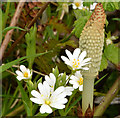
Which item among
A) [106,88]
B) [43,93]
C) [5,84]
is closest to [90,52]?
[43,93]

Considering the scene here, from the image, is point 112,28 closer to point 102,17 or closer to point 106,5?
point 106,5

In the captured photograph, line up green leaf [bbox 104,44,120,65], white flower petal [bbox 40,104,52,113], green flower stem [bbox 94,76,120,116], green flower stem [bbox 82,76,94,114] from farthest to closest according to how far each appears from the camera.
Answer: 1. green leaf [bbox 104,44,120,65]
2. green flower stem [bbox 94,76,120,116]
3. green flower stem [bbox 82,76,94,114]
4. white flower petal [bbox 40,104,52,113]

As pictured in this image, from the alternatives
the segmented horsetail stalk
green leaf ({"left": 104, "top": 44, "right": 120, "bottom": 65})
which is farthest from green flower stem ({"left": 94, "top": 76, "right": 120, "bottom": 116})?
the segmented horsetail stalk

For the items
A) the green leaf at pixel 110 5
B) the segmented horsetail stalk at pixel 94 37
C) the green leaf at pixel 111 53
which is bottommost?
the green leaf at pixel 111 53

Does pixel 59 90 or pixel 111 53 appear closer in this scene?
pixel 59 90

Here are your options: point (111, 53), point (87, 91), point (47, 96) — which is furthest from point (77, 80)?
point (111, 53)

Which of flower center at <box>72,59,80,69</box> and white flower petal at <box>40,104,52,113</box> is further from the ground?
flower center at <box>72,59,80,69</box>

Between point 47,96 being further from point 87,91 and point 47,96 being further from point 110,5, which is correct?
point 110,5

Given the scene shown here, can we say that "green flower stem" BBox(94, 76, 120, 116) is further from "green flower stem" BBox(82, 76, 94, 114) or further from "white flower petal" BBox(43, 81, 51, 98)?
"white flower petal" BBox(43, 81, 51, 98)

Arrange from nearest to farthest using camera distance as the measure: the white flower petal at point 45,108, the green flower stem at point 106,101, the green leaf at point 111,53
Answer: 1. the white flower petal at point 45,108
2. the green flower stem at point 106,101
3. the green leaf at point 111,53

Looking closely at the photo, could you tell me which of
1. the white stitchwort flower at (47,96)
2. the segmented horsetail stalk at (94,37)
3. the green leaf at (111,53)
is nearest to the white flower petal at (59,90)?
the white stitchwort flower at (47,96)

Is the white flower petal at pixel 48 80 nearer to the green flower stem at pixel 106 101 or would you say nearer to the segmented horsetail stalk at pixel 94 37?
the segmented horsetail stalk at pixel 94 37
